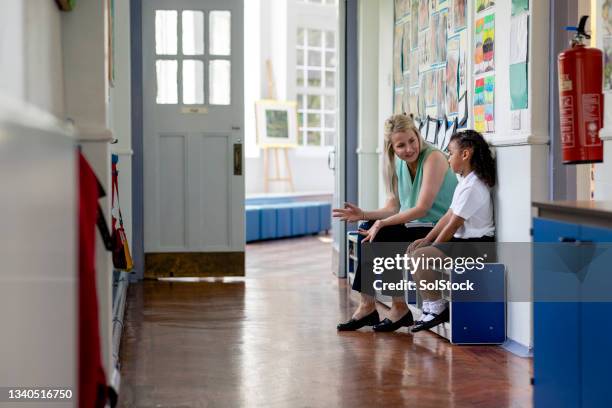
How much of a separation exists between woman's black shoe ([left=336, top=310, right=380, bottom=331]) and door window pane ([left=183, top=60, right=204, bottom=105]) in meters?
2.98

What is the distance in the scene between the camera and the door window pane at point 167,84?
7.30m

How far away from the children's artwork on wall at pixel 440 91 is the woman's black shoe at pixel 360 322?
1415mm

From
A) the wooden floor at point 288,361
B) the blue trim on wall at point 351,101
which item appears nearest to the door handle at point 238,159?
the blue trim on wall at point 351,101

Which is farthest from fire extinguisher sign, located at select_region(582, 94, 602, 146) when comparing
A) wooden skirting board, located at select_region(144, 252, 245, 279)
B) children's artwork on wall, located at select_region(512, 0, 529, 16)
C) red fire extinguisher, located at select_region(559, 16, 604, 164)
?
wooden skirting board, located at select_region(144, 252, 245, 279)

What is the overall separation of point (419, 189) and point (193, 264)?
2882 millimetres

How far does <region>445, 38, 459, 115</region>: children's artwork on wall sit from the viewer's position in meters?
5.32

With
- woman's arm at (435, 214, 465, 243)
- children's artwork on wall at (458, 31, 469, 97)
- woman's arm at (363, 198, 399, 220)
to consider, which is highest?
children's artwork on wall at (458, 31, 469, 97)

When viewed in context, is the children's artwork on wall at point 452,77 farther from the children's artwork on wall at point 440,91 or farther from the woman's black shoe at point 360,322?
the woman's black shoe at point 360,322

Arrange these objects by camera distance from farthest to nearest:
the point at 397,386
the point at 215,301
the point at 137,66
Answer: the point at 137,66
the point at 215,301
the point at 397,386

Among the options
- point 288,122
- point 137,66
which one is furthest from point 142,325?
point 288,122

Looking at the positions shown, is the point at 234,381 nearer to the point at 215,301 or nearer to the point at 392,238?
the point at 392,238

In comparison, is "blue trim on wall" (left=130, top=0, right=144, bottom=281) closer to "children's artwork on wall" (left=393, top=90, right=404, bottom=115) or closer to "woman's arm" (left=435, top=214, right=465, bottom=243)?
"children's artwork on wall" (left=393, top=90, right=404, bottom=115)

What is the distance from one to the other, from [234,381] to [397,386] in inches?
27.4

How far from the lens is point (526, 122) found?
14.3 ft
